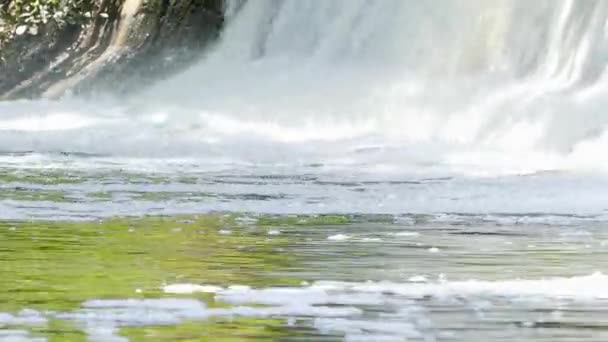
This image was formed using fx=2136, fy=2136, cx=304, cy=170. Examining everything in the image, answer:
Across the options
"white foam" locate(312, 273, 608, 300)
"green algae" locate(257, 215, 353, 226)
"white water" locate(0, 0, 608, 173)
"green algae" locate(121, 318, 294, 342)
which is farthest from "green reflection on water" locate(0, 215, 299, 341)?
"white water" locate(0, 0, 608, 173)

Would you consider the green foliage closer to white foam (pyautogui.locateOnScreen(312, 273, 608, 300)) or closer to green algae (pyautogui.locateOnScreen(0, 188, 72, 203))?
green algae (pyautogui.locateOnScreen(0, 188, 72, 203))

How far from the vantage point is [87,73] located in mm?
34719

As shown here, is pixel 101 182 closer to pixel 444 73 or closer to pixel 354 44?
pixel 444 73

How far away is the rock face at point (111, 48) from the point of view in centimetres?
3431

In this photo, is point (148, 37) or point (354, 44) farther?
point (148, 37)

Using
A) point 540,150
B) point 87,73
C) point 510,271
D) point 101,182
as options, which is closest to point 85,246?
point 510,271

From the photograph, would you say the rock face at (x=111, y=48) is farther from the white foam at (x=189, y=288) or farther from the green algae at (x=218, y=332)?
the green algae at (x=218, y=332)

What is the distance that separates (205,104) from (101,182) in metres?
13.0

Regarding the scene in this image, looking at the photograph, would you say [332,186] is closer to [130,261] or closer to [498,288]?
[130,261]

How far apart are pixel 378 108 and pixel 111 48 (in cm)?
1069

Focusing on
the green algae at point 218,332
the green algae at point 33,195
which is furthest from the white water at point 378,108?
the green algae at point 218,332

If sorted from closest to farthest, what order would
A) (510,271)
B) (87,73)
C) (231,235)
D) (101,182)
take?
(510,271) < (231,235) < (101,182) < (87,73)

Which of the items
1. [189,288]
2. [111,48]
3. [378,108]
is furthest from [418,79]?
[189,288]

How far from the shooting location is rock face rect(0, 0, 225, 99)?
113 ft
